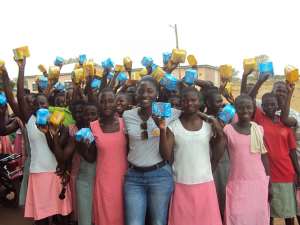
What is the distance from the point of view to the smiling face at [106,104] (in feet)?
11.1

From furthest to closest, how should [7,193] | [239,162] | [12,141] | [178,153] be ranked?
[12,141], [7,193], [239,162], [178,153]

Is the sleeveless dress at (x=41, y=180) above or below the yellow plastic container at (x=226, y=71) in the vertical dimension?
below

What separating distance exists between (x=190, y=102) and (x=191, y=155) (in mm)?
439

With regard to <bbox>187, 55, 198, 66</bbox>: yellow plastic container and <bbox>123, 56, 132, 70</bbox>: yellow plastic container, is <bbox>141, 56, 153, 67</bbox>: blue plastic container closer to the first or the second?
<bbox>123, 56, 132, 70</bbox>: yellow plastic container

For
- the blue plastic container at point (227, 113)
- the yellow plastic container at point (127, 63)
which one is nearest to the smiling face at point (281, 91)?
the blue plastic container at point (227, 113)

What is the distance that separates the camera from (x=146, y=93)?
3.13m

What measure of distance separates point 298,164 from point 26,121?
277 cm

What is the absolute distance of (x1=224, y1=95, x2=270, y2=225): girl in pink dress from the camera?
3.31 m

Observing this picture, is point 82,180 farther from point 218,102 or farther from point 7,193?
point 7,193

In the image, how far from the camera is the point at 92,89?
4230 mm

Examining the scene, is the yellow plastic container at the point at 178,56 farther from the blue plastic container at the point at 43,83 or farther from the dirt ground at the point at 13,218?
the dirt ground at the point at 13,218

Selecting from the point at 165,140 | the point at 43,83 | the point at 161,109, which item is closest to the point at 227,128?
the point at 165,140

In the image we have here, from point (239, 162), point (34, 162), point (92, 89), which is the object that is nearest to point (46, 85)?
point (92, 89)

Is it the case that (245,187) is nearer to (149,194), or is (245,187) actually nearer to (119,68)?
(149,194)
